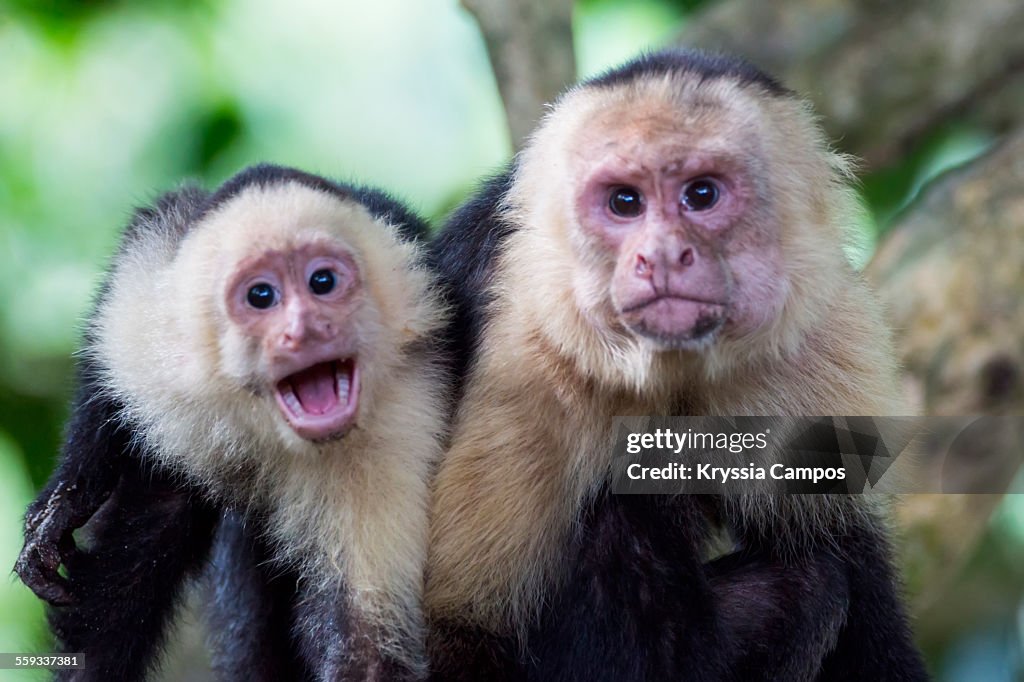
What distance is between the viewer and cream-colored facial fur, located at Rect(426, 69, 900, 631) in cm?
312

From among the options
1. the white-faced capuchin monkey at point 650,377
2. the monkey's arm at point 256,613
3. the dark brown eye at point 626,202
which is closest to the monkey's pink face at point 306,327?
the white-faced capuchin monkey at point 650,377

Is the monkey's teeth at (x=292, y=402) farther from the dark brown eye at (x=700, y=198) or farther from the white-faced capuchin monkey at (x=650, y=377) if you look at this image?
the dark brown eye at (x=700, y=198)

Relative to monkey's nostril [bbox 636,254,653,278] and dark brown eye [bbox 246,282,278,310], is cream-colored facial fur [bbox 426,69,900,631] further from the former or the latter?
dark brown eye [bbox 246,282,278,310]

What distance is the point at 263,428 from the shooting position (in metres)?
3.23

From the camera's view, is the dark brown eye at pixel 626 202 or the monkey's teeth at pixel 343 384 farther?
the monkey's teeth at pixel 343 384

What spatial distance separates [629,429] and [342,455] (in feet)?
2.53

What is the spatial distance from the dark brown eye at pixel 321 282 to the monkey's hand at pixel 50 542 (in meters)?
0.96

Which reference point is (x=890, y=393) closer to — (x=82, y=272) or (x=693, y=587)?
(x=693, y=587)

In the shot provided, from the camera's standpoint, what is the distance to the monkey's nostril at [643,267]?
290cm

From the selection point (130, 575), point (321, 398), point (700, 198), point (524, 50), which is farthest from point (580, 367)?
point (524, 50)

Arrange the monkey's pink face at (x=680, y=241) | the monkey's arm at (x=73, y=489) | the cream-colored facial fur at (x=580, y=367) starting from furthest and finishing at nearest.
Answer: the monkey's arm at (x=73, y=489), the cream-colored facial fur at (x=580, y=367), the monkey's pink face at (x=680, y=241)

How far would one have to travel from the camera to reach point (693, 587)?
3145mm

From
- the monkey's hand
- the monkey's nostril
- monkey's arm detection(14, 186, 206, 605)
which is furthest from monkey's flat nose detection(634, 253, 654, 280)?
the monkey's hand

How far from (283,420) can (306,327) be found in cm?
26
